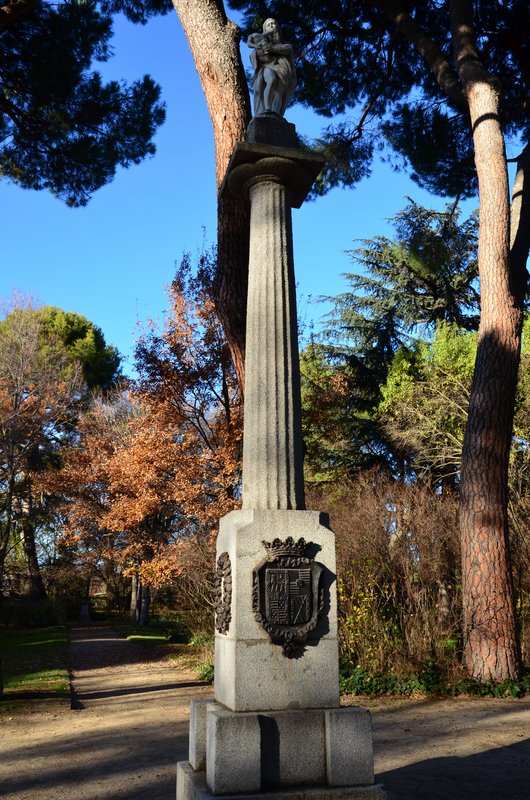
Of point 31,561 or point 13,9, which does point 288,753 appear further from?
point 31,561

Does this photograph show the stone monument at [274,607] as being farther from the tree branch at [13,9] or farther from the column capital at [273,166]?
the tree branch at [13,9]

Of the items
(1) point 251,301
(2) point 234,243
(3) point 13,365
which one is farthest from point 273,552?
(3) point 13,365

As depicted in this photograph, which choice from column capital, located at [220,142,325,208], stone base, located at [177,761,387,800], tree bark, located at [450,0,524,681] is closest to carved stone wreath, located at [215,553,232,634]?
stone base, located at [177,761,387,800]

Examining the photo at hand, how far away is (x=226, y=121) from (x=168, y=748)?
7543 millimetres

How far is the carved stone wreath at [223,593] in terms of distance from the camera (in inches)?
189

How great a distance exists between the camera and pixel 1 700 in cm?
966

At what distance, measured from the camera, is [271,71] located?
604 cm

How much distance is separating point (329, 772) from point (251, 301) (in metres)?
3.44

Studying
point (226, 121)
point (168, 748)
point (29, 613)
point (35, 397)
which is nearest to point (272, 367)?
point (168, 748)

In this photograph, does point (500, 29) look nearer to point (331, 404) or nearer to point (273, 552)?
point (331, 404)

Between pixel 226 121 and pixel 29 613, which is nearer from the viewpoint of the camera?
pixel 226 121

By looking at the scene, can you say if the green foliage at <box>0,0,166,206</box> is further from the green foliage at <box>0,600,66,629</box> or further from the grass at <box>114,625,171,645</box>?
the green foliage at <box>0,600,66,629</box>

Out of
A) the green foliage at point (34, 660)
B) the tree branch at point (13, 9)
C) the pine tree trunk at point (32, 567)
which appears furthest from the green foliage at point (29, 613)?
the tree branch at point (13, 9)

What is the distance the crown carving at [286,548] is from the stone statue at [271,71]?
12.2 ft
